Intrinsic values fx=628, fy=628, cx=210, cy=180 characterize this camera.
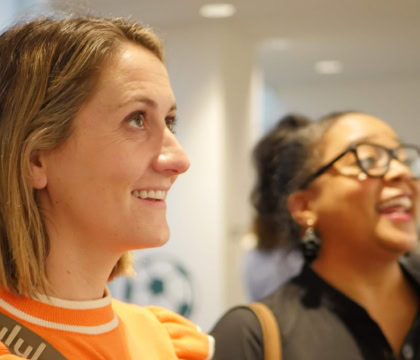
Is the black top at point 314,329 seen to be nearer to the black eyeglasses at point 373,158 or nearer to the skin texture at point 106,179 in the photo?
the black eyeglasses at point 373,158

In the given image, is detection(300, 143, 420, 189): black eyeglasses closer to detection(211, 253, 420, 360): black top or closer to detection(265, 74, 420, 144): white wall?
detection(211, 253, 420, 360): black top

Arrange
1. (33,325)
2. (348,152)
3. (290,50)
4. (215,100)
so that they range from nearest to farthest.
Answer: (33,325), (348,152), (215,100), (290,50)

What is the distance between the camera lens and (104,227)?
97cm

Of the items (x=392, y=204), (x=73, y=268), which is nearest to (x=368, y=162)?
(x=392, y=204)

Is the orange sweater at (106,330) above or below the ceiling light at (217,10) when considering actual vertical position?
below

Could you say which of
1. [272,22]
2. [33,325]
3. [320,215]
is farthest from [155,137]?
[272,22]

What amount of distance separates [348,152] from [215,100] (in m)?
2.95

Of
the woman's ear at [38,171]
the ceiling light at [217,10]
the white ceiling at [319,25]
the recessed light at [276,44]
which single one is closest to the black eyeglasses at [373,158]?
the woman's ear at [38,171]

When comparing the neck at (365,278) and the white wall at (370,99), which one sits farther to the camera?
the white wall at (370,99)

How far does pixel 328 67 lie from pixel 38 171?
607cm

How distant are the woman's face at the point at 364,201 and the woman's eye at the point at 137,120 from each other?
2.51 feet

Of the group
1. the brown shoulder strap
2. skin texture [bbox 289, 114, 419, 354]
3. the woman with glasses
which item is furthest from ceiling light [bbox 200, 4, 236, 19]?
the brown shoulder strap

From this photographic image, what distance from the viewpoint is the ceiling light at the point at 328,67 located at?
6471mm

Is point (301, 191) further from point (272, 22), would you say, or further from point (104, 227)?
point (272, 22)
